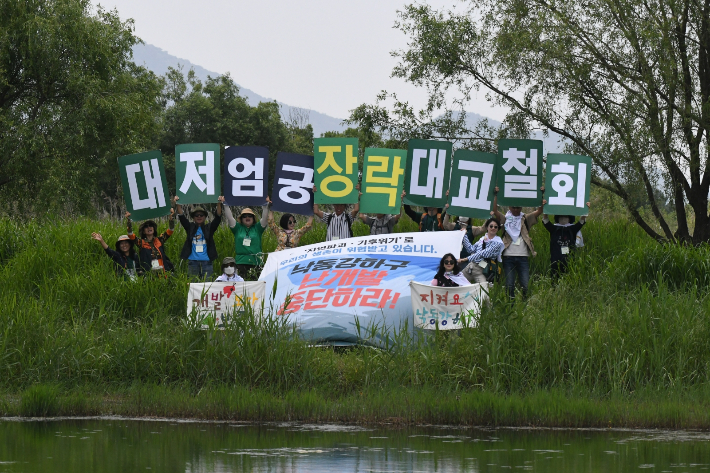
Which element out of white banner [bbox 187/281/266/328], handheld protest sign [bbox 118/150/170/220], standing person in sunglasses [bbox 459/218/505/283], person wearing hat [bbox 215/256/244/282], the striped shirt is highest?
handheld protest sign [bbox 118/150/170/220]

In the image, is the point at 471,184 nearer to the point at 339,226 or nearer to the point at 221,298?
the point at 339,226

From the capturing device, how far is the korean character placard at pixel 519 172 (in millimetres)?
15445

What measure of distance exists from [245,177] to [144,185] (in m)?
1.68

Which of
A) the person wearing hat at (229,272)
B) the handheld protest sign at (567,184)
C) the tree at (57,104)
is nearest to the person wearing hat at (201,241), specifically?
the person wearing hat at (229,272)

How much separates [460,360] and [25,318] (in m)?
6.39

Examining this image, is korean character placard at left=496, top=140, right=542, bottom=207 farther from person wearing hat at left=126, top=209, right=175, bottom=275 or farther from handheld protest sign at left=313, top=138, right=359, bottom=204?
person wearing hat at left=126, top=209, right=175, bottom=275

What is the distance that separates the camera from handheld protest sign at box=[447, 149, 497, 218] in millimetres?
15258

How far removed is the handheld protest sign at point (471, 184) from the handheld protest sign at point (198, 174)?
12.6 feet

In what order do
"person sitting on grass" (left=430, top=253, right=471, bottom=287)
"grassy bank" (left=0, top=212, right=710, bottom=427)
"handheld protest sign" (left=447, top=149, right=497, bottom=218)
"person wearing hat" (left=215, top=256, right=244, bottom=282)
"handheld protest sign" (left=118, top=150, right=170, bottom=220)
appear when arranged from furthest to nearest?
"handheld protest sign" (left=118, top=150, right=170, bottom=220), "handheld protest sign" (left=447, top=149, right=497, bottom=218), "person wearing hat" (left=215, top=256, right=244, bottom=282), "person sitting on grass" (left=430, top=253, right=471, bottom=287), "grassy bank" (left=0, top=212, right=710, bottom=427)

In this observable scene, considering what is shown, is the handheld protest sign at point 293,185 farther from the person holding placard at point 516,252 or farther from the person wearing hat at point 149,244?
the person holding placard at point 516,252

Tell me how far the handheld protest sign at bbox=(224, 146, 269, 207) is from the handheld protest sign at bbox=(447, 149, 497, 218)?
307 cm

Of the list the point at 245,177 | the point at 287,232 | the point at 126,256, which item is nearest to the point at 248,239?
the point at 287,232

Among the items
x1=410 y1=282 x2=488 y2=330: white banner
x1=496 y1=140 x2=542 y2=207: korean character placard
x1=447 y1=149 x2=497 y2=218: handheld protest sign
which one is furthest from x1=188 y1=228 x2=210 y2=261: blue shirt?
x1=496 y1=140 x2=542 y2=207: korean character placard

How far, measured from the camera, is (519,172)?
1550cm
